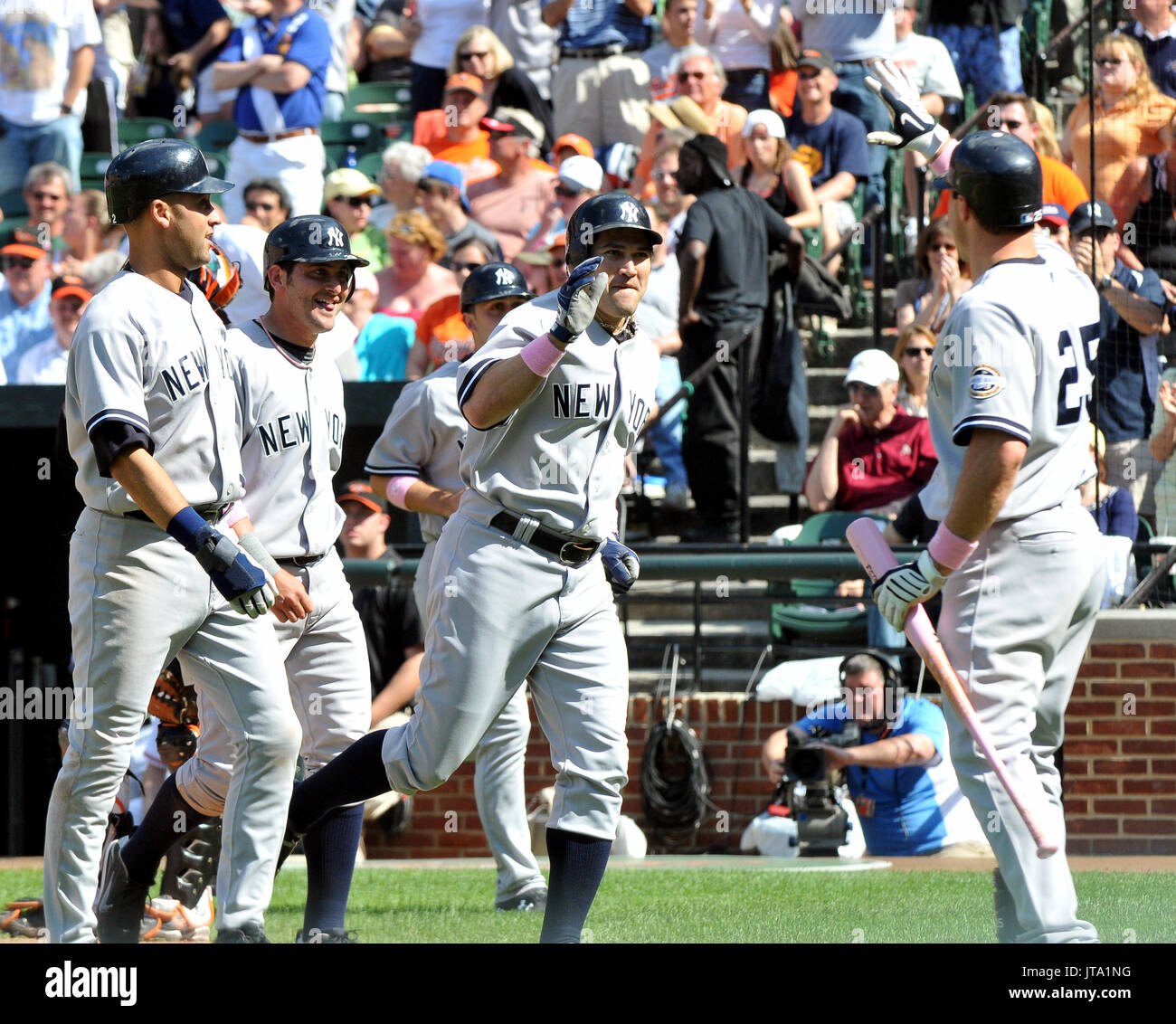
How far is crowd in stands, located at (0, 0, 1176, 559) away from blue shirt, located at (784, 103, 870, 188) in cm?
2

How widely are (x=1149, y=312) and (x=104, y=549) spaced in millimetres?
5750

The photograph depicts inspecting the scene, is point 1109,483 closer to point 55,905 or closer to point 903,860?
point 903,860

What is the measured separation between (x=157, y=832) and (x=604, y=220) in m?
2.20

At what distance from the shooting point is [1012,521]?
4.71 metres

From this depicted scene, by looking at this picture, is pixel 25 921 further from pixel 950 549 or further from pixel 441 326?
pixel 441 326

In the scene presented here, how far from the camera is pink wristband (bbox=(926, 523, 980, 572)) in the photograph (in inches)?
183

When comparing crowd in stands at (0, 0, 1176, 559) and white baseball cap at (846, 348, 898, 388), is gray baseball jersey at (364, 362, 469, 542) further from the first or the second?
white baseball cap at (846, 348, 898, 388)

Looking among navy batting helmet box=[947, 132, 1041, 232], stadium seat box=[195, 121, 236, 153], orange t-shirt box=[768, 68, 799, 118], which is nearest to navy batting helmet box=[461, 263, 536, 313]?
navy batting helmet box=[947, 132, 1041, 232]

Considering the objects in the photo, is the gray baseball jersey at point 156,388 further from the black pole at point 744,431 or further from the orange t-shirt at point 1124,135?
the orange t-shirt at point 1124,135

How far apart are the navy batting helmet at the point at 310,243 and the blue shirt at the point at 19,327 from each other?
521cm

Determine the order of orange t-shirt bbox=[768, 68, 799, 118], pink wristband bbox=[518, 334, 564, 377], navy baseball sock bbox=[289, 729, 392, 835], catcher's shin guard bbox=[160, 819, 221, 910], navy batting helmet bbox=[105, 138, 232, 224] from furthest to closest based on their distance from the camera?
orange t-shirt bbox=[768, 68, 799, 118]
catcher's shin guard bbox=[160, 819, 221, 910]
navy baseball sock bbox=[289, 729, 392, 835]
navy batting helmet bbox=[105, 138, 232, 224]
pink wristband bbox=[518, 334, 564, 377]

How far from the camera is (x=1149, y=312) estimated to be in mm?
8953

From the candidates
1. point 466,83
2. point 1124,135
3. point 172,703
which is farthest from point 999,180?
point 466,83

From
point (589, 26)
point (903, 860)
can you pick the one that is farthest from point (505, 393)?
point (589, 26)
